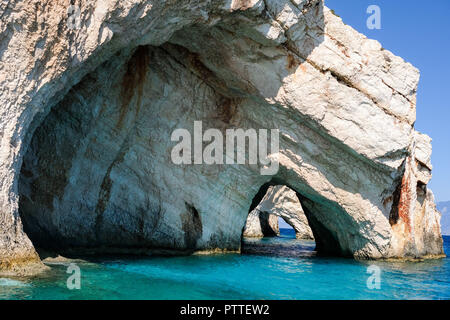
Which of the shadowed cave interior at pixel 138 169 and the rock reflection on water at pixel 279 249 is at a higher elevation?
the shadowed cave interior at pixel 138 169

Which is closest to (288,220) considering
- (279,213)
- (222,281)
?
(279,213)

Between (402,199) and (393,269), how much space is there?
3.19m

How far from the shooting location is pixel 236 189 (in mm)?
16047

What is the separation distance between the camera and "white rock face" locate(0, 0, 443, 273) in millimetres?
10883

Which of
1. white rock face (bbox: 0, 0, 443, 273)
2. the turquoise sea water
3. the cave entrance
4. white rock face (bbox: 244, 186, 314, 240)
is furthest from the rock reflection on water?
white rock face (bbox: 244, 186, 314, 240)

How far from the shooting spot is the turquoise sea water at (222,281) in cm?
761

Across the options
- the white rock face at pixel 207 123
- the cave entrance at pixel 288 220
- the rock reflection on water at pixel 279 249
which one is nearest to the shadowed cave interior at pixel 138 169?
the white rock face at pixel 207 123

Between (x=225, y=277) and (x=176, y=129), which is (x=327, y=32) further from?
(x=225, y=277)

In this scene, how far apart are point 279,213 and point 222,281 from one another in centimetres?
2898

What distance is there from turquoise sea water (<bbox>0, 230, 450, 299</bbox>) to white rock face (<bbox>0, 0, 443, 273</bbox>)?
1638 millimetres

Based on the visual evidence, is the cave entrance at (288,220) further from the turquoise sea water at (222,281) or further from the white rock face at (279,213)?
the turquoise sea water at (222,281)

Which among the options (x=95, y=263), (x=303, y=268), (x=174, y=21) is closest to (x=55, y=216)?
(x=95, y=263)

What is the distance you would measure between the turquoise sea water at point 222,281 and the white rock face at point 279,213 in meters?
22.0

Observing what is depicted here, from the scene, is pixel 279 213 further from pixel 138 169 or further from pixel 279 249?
pixel 138 169
